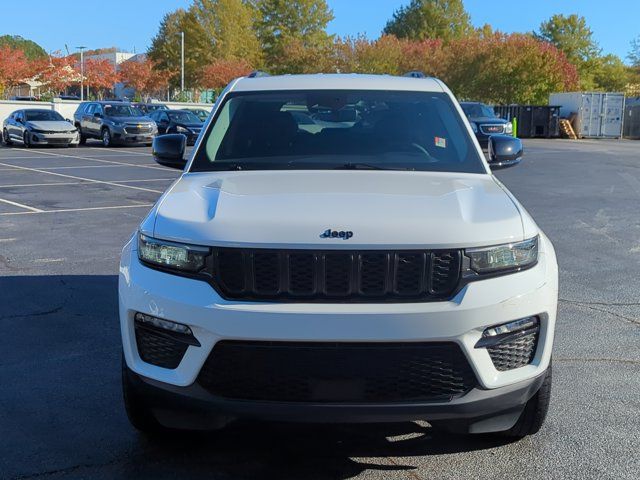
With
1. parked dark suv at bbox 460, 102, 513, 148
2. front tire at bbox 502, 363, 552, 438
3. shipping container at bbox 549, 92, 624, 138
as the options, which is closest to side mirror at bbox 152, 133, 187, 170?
front tire at bbox 502, 363, 552, 438

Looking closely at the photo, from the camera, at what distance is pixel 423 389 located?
120 inches

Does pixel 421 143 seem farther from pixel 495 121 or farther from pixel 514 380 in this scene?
pixel 495 121

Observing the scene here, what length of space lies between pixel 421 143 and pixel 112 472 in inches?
101

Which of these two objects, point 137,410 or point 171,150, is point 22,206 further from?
point 137,410

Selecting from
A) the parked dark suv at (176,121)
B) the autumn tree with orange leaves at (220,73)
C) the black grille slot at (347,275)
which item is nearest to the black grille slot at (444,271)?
the black grille slot at (347,275)

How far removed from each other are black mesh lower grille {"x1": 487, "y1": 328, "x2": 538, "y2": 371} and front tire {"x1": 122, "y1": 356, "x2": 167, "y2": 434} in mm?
1525

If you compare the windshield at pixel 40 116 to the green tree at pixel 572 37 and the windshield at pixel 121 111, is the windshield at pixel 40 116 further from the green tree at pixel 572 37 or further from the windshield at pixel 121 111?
the green tree at pixel 572 37

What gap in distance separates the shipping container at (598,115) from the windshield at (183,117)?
25.5m

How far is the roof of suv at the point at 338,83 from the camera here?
497 cm

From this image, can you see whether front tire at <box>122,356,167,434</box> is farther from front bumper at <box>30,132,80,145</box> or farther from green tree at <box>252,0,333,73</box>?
green tree at <box>252,0,333,73</box>

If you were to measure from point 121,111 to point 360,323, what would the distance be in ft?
95.9

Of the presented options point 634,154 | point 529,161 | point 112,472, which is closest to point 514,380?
point 112,472

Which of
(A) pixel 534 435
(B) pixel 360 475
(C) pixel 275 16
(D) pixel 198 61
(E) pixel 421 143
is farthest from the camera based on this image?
(C) pixel 275 16

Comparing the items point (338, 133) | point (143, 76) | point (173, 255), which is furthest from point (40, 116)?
point (143, 76)
